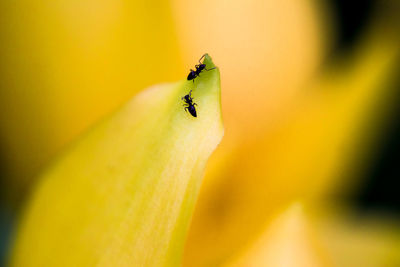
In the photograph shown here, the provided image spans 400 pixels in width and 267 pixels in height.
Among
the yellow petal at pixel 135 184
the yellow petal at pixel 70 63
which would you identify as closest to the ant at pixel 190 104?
the yellow petal at pixel 135 184

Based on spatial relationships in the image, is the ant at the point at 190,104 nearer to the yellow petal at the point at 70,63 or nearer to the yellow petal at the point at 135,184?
the yellow petal at the point at 135,184

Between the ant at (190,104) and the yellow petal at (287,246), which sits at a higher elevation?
the ant at (190,104)

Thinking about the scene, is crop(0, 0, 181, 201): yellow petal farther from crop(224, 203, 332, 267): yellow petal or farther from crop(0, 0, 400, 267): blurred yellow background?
crop(224, 203, 332, 267): yellow petal

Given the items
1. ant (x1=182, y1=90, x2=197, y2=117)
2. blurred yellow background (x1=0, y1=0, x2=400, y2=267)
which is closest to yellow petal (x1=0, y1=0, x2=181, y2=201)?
blurred yellow background (x1=0, y1=0, x2=400, y2=267)

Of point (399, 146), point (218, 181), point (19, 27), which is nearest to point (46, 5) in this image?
point (19, 27)

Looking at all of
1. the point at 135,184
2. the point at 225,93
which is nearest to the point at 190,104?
the point at 135,184
